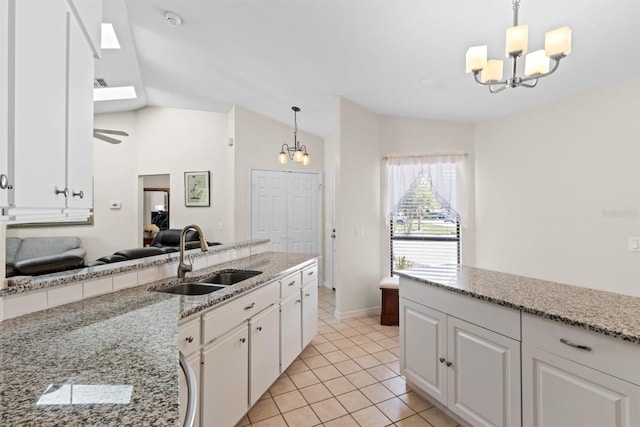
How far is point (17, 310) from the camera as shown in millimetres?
1229

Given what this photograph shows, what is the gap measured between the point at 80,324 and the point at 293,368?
5.94ft

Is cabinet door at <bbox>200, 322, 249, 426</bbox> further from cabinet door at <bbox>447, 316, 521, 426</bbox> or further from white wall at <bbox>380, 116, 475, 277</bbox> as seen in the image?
white wall at <bbox>380, 116, 475, 277</bbox>

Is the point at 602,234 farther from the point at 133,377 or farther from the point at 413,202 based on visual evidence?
the point at 133,377

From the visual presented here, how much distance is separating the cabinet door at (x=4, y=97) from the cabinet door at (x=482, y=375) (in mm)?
2026

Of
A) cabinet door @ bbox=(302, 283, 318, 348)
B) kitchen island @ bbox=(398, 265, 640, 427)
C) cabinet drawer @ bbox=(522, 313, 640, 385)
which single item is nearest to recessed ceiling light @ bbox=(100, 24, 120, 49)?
cabinet door @ bbox=(302, 283, 318, 348)

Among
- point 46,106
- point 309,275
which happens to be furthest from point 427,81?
point 46,106

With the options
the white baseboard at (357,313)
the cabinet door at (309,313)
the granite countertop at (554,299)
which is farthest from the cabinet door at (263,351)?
the white baseboard at (357,313)

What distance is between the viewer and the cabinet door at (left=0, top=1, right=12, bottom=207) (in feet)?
2.64

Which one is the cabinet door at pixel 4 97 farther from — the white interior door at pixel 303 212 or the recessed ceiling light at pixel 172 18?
the white interior door at pixel 303 212

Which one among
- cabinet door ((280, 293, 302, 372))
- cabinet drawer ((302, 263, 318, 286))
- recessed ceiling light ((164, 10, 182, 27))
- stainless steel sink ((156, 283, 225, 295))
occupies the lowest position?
cabinet door ((280, 293, 302, 372))

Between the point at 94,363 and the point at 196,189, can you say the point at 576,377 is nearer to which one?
the point at 94,363

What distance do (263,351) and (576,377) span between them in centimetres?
166

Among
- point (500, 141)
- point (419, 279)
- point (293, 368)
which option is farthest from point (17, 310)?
point (500, 141)

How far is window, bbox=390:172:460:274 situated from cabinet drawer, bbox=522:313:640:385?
2.69 metres
